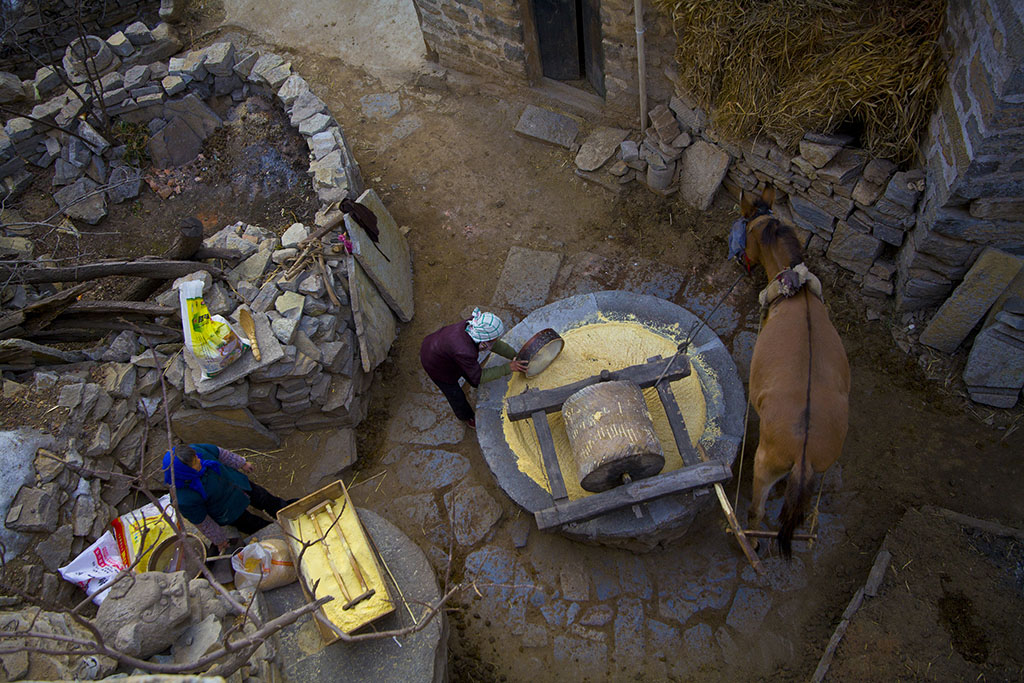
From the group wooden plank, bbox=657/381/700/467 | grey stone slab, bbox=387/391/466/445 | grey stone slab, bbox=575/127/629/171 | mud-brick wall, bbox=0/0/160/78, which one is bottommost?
grey stone slab, bbox=387/391/466/445

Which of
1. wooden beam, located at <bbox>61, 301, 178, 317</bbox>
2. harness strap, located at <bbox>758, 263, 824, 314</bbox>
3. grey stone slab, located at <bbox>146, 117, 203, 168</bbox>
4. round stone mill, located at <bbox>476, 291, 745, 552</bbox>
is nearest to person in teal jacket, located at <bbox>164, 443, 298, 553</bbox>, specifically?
wooden beam, located at <bbox>61, 301, 178, 317</bbox>

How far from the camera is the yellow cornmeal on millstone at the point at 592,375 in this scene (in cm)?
489

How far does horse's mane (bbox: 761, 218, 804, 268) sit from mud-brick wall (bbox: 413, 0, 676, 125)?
2.20 metres

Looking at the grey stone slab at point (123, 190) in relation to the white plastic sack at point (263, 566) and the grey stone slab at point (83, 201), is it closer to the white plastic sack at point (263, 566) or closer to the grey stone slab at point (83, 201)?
the grey stone slab at point (83, 201)

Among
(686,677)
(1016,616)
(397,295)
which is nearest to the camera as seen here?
(1016,616)

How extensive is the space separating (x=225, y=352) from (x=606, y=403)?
2872mm

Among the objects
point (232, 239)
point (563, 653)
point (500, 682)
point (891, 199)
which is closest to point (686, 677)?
point (563, 653)

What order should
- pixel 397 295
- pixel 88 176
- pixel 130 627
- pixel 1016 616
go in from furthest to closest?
pixel 88 176
pixel 397 295
pixel 1016 616
pixel 130 627

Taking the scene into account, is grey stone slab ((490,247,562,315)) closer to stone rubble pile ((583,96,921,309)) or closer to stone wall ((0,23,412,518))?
stone wall ((0,23,412,518))

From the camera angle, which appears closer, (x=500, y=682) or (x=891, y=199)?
(x=500, y=682)

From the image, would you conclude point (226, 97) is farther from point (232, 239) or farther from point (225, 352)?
point (225, 352)

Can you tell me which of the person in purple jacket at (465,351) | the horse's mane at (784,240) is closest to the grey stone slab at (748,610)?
the person in purple jacket at (465,351)

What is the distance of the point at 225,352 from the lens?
16.4 feet

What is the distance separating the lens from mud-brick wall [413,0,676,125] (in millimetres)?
6270
